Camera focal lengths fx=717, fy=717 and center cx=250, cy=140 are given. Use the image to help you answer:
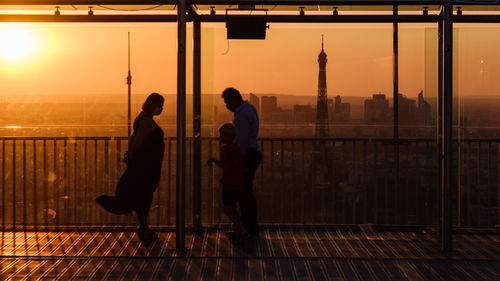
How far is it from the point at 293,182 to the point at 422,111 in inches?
60.5

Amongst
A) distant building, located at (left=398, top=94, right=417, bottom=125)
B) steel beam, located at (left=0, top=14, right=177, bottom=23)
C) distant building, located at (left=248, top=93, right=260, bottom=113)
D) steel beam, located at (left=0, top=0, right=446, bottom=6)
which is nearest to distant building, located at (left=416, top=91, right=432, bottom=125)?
distant building, located at (left=398, top=94, right=417, bottom=125)

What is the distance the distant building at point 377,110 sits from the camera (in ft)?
24.8

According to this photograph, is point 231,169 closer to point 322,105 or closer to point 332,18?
point 322,105

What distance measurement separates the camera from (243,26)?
709cm

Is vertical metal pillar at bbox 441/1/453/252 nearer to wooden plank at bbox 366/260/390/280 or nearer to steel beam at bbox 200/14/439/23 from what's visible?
wooden plank at bbox 366/260/390/280

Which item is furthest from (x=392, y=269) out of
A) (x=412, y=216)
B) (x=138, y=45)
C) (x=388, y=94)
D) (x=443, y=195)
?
(x=138, y=45)

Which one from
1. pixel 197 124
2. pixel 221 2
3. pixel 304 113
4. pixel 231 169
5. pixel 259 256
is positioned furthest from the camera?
pixel 304 113

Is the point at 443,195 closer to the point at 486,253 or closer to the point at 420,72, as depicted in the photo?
the point at 486,253

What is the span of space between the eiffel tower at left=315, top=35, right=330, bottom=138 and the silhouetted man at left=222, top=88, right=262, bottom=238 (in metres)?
1.18

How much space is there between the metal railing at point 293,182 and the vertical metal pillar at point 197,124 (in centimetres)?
18

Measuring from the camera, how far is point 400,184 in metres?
7.60

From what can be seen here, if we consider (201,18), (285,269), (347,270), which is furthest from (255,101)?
(347,270)

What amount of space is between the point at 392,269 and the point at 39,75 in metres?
4.64

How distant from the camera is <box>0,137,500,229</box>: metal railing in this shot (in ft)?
24.6
